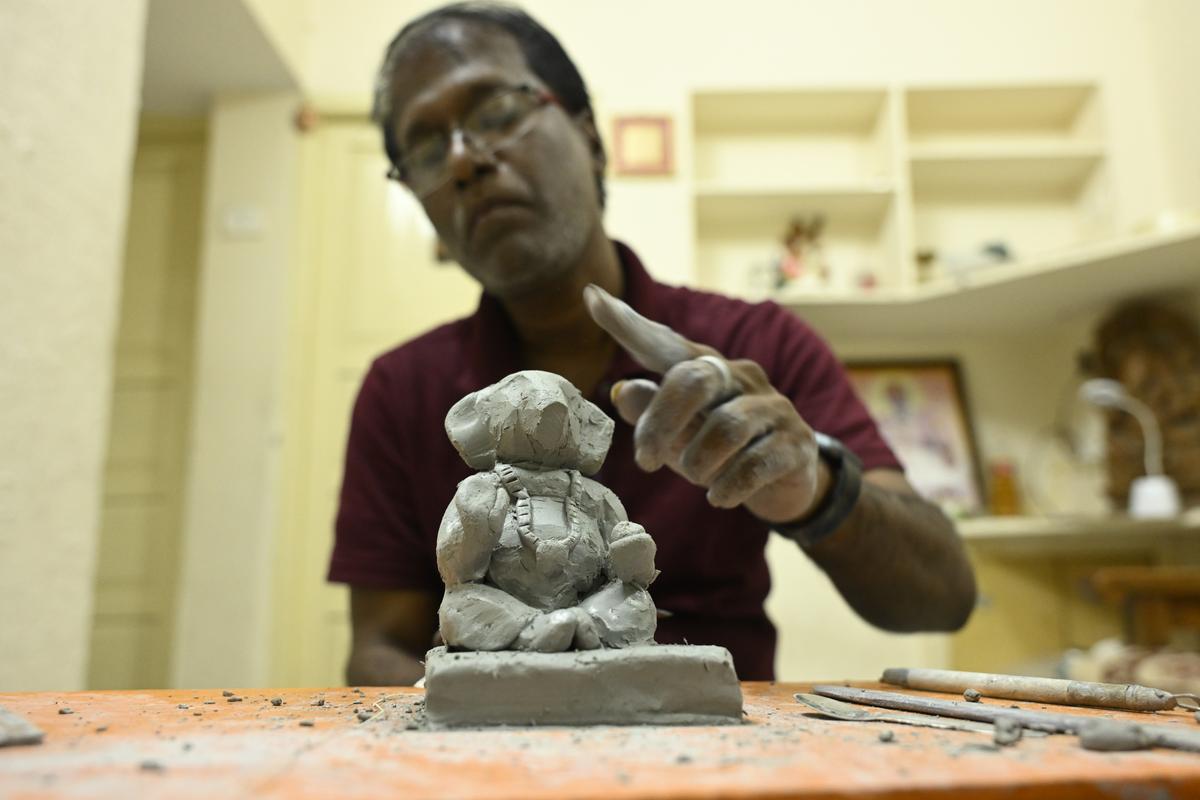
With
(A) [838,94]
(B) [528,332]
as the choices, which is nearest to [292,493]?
(B) [528,332]

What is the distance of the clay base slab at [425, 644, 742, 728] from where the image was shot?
3.07 feet

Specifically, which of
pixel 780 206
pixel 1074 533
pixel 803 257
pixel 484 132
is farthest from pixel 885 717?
pixel 780 206

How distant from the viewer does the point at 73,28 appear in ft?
6.88

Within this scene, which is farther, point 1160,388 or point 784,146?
point 784,146

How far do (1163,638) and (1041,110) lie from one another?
2.09 meters

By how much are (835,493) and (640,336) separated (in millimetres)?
519

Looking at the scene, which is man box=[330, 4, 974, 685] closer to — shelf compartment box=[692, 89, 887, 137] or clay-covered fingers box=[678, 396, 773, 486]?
clay-covered fingers box=[678, 396, 773, 486]

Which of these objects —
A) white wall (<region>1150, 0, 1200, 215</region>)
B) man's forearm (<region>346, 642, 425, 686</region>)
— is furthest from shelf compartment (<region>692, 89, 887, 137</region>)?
man's forearm (<region>346, 642, 425, 686</region>)

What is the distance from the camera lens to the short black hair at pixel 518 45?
1942mm

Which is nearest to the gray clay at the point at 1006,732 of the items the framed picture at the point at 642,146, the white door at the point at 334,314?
the white door at the point at 334,314

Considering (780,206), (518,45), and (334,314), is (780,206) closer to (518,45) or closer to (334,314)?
(334,314)

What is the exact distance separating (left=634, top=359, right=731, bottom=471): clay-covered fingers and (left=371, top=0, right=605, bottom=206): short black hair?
1.01m

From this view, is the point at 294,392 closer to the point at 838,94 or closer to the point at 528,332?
the point at 528,332

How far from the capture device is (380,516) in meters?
1.87
